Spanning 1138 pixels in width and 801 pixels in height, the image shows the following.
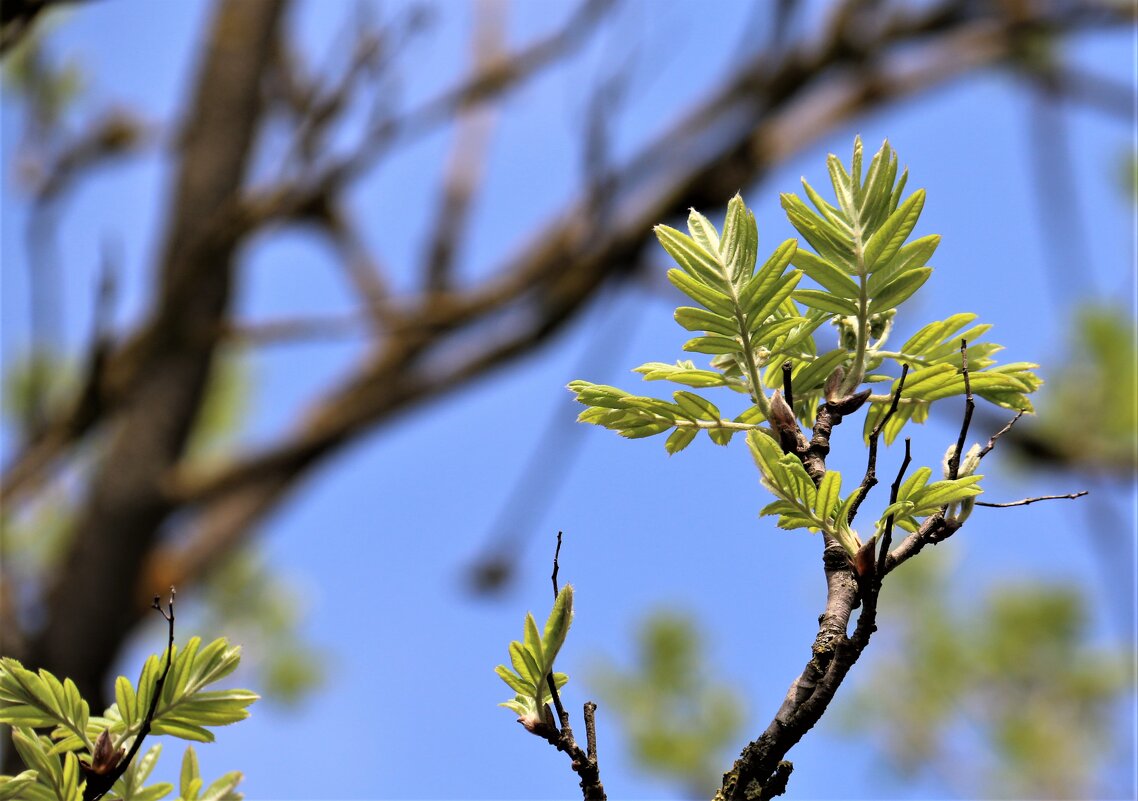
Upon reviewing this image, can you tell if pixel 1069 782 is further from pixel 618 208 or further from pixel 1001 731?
pixel 618 208

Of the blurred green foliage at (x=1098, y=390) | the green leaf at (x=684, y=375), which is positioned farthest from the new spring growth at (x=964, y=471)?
the blurred green foliage at (x=1098, y=390)

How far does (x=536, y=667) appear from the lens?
40cm

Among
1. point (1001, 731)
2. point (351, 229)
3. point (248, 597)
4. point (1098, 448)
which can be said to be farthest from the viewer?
point (1001, 731)

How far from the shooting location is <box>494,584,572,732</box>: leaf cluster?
14.9 inches

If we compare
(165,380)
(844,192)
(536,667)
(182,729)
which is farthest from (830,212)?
(165,380)

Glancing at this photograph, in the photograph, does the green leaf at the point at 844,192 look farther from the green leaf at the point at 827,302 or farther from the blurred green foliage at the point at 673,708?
the blurred green foliage at the point at 673,708

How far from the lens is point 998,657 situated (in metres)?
5.25

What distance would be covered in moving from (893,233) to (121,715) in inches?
15.4

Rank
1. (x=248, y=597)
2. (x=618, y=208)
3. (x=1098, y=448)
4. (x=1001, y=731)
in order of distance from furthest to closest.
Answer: (x=1001, y=731) < (x=248, y=597) < (x=1098, y=448) < (x=618, y=208)

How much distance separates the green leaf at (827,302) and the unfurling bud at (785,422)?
43 mm

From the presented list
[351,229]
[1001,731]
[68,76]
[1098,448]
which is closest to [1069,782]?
[1001,731]

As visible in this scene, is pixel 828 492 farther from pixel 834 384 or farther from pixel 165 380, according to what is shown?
pixel 165 380

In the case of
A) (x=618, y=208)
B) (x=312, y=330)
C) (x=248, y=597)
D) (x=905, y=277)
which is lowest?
(x=905, y=277)

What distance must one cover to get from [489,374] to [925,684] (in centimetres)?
399
